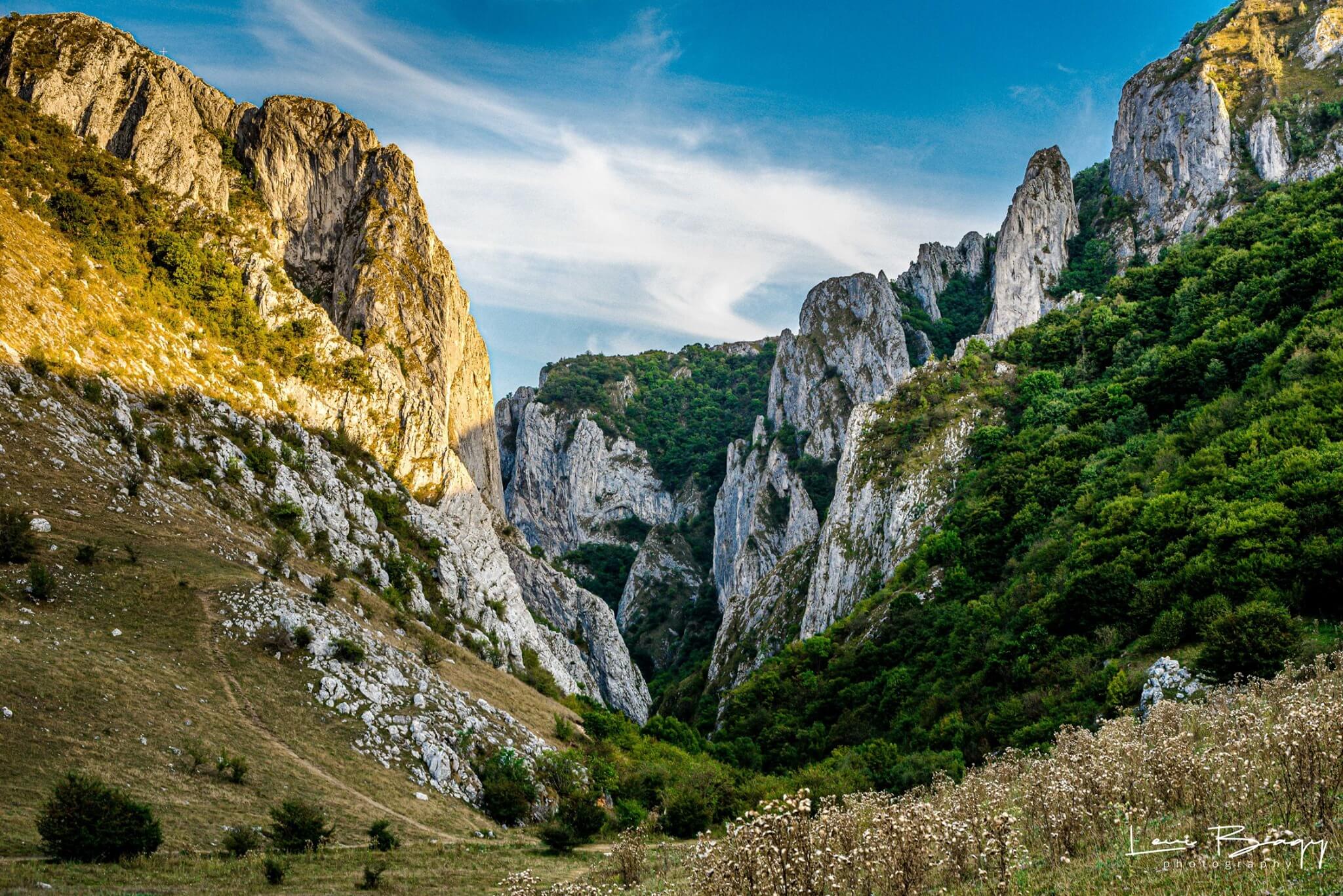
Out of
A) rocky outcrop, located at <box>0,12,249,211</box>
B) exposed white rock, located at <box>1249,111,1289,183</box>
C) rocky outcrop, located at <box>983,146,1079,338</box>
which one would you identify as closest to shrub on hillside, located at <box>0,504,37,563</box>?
rocky outcrop, located at <box>0,12,249,211</box>

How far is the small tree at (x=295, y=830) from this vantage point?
1734 centimetres

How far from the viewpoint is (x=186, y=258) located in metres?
48.8

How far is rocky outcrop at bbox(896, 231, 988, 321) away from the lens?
13350 cm

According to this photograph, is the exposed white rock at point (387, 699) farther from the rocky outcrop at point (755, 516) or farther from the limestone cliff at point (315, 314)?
the rocky outcrop at point (755, 516)

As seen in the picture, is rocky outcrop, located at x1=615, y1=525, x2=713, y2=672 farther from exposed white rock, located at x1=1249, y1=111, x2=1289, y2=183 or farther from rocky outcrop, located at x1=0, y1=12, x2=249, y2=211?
exposed white rock, located at x1=1249, y1=111, x2=1289, y2=183

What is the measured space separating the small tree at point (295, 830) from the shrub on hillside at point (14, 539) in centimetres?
1308

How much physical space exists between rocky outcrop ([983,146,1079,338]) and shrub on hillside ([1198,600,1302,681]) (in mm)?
89983

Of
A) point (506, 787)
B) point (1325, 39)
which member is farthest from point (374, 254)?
point (1325, 39)

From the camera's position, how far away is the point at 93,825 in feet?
45.0

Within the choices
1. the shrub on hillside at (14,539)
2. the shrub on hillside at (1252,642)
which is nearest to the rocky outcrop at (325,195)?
the shrub on hillside at (14,539)

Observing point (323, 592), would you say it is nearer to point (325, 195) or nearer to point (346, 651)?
point (346, 651)

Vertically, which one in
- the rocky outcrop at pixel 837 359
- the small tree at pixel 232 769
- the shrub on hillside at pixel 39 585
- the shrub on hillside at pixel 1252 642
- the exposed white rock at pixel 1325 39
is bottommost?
the small tree at pixel 232 769

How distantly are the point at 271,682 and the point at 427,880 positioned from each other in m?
13.0

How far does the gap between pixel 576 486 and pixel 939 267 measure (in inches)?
3053
